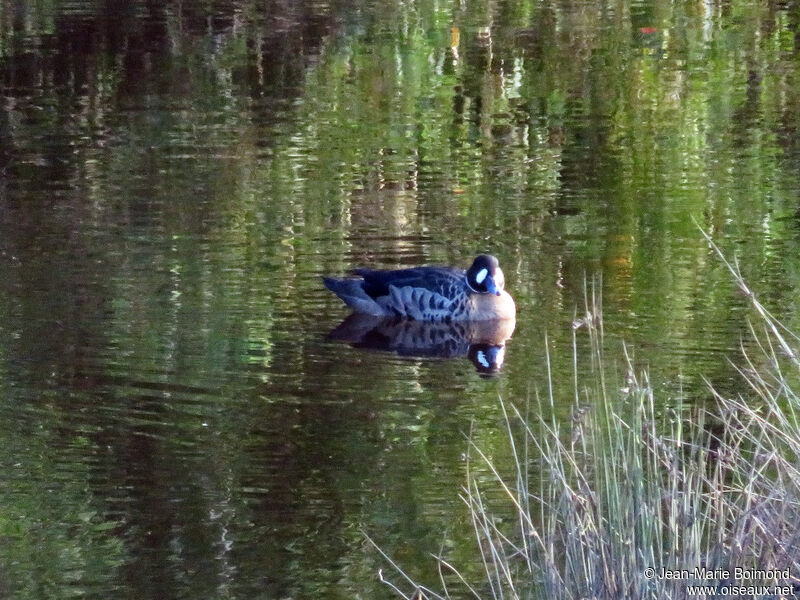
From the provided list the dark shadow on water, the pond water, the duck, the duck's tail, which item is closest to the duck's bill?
the duck

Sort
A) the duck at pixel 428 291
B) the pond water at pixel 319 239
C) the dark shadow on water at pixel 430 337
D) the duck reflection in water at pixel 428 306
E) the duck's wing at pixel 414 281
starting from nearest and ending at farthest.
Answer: the pond water at pixel 319 239
the dark shadow on water at pixel 430 337
the duck reflection in water at pixel 428 306
the duck at pixel 428 291
the duck's wing at pixel 414 281

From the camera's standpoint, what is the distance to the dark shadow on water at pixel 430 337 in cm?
876

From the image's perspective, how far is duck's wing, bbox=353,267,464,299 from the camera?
30.6 ft

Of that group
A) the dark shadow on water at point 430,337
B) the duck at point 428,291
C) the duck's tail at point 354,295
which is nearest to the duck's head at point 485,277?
the duck at point 428,291

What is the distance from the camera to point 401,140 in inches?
537

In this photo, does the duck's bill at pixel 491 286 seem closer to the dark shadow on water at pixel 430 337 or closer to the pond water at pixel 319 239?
the dark shadow on water at pixel 430 337

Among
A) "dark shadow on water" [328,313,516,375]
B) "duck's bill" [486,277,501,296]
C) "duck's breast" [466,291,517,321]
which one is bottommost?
"dark shadow on water" [328,313,516,375]

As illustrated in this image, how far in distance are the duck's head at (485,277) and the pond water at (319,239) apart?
0.34 m

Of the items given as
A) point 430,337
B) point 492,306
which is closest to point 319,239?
point 430,337

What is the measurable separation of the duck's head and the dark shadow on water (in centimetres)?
20

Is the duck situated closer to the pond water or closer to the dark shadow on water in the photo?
the dark shadow on water

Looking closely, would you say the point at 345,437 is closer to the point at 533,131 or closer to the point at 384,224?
the point at 384,224

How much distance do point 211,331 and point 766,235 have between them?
4050 millimetres

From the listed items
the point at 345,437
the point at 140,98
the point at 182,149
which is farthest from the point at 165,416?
the point at 140,98
